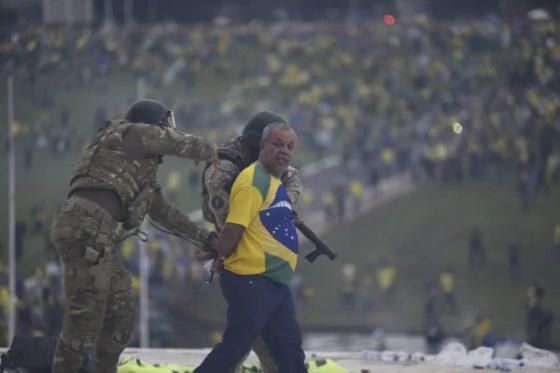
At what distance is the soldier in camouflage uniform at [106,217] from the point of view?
260 inches

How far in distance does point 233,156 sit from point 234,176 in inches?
6.2

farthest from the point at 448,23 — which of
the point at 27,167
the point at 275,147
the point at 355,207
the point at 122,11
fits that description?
the point at 275,147

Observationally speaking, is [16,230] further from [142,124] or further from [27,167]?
[142,124]

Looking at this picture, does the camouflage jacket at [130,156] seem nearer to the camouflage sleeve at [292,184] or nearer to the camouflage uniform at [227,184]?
the camouflage uniform at [227,184]

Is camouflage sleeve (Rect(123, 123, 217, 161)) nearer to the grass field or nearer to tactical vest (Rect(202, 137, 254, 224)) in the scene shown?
tactical vest (Rect(202, 137, 254, 224))

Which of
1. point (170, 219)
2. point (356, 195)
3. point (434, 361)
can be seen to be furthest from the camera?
point (356, 195)

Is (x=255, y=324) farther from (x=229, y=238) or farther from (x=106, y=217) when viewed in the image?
(x=106, y=217)

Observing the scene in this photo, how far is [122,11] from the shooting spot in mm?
26422

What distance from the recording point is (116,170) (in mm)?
6668

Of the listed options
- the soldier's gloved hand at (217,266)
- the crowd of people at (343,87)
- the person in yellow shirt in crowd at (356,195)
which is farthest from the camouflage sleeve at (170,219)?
the person in yellow shirt in crowd at (356,195)

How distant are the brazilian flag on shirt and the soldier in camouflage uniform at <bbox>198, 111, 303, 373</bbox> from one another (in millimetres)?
243

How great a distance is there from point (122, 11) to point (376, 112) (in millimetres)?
5516

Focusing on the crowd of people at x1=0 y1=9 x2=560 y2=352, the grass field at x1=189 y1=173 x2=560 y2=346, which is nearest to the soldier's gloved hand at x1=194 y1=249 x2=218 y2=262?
the grass field at x1=189 y1=173 x2=560 y2=346

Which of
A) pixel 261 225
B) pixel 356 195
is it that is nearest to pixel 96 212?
pixel 261 225
